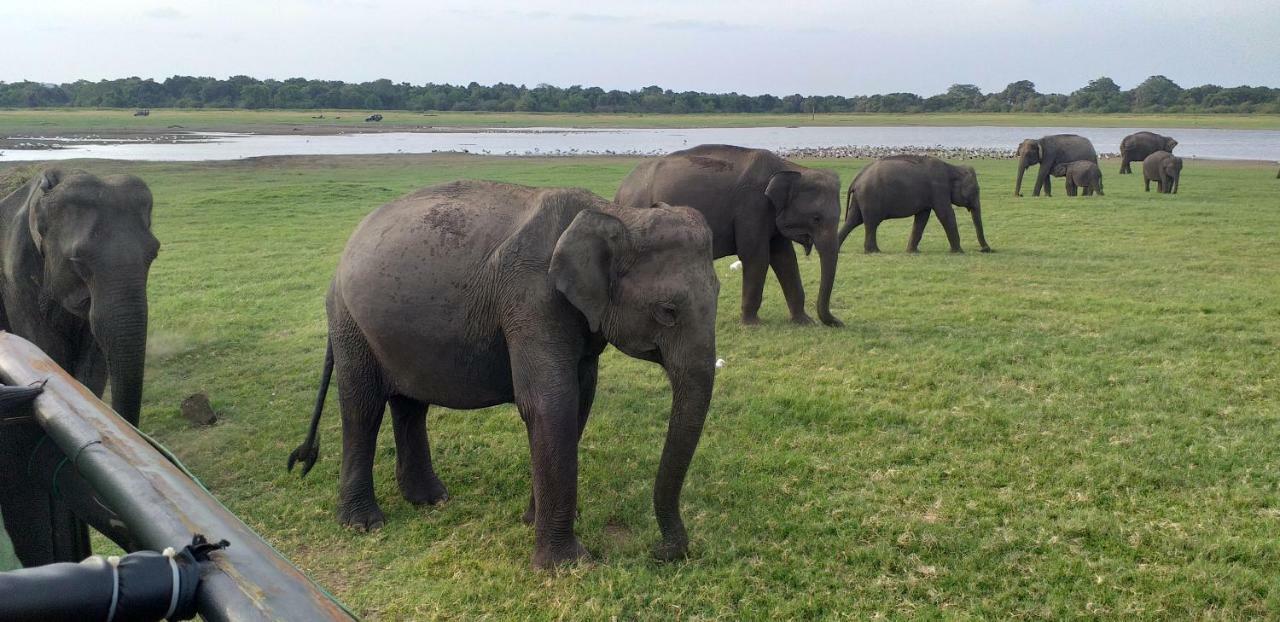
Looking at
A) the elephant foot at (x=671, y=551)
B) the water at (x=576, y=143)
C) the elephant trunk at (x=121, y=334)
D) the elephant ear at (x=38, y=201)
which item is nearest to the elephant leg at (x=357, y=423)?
the elephant trunk at (x=121, y=334)

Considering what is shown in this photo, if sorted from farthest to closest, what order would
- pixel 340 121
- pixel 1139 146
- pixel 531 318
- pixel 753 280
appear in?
1. pixel 340 121
2. pixel 1139 146
3. pixel 753 280
4. pixel 531 318

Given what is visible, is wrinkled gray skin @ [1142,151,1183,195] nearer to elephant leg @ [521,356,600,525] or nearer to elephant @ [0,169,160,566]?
elephant leg @ [521,356,600,525]

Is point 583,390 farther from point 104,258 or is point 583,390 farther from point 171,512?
point 171,512

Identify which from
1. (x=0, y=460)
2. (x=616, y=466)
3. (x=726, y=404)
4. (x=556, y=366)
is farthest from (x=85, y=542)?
(x=726, y=404)

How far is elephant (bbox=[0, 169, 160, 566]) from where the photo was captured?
571 centimetres

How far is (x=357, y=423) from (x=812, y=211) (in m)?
5.73

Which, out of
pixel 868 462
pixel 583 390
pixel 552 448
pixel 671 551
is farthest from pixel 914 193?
pixel 552 448

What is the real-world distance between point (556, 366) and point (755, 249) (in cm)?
568

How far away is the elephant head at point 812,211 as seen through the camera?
9789 mm

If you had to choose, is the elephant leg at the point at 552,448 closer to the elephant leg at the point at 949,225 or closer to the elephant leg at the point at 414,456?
the elephant leg at the point at 414,456

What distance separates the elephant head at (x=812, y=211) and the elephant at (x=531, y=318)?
4.99 m

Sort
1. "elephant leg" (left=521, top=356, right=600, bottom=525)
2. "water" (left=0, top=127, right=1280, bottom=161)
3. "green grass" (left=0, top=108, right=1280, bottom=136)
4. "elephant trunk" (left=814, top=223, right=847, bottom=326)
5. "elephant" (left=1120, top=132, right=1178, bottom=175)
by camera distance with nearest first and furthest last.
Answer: "elephant leg" (left=521, top=356, right=600, bottom=525), "elephant trunk" (left=814, top=223, right=847, bottom=326), "elephant" (left=1120, top=132, right=1178, bottom=175), "water" (left=0, top=127, right=1280, bottom=161), "green grass" (left=0, top=108, right=1280, bottom=136)

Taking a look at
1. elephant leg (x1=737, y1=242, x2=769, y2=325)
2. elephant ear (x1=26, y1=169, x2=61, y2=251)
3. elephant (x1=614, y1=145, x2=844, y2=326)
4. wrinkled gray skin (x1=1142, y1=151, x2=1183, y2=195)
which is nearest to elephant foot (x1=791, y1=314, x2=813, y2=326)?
elephant (x1=614, y1=145, x2=844, y2=326)

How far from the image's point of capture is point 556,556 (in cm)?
475
